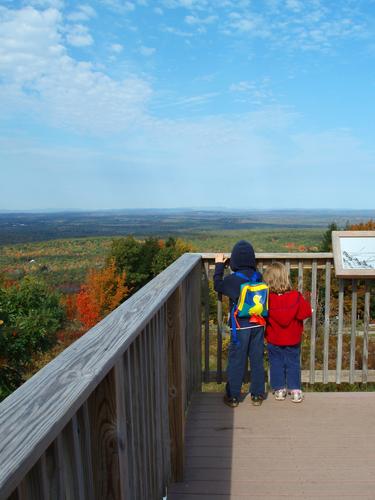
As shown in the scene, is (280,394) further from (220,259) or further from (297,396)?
(220,259)

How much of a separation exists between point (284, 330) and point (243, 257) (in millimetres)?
698

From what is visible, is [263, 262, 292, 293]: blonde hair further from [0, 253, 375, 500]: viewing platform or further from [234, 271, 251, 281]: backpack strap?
[0, 253, 375, 500]: viewing platform

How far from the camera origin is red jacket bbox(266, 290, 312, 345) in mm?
3748

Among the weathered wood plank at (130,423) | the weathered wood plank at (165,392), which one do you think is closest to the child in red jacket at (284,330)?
the weathered wood plank at (165,392)

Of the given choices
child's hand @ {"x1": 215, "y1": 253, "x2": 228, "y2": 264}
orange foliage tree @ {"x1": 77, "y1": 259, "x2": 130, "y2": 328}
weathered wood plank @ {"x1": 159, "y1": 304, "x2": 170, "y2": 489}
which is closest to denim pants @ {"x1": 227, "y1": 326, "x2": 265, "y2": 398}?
child's hand @ {"x1": 215, "y1": 253, "x2": 228, "y2": 264}

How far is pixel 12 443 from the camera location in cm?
73

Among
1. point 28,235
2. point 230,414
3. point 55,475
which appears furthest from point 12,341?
point 28,235

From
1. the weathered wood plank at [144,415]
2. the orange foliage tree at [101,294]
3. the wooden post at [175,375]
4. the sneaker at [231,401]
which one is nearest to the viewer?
the weathered wood plank at [144,415]

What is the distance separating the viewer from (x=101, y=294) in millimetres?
57469

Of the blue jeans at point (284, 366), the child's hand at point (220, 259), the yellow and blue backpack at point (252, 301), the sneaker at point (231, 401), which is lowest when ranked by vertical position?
the sneaker at point (231, 401)

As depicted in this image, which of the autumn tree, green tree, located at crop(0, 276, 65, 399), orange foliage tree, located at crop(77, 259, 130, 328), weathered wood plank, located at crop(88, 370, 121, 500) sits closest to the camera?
weathered wood plank, located at crop(88, 370, 121, 500)

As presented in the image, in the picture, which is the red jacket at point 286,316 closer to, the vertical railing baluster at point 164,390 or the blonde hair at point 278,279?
the blonde hair at point 278,279

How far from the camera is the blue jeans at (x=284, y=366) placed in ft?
12.7

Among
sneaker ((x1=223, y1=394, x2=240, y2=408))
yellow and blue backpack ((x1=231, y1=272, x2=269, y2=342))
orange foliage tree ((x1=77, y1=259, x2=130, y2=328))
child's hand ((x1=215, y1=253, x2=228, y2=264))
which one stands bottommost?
orange foliage tree ((x1=77, y1=259, x2=130, y2=328))
